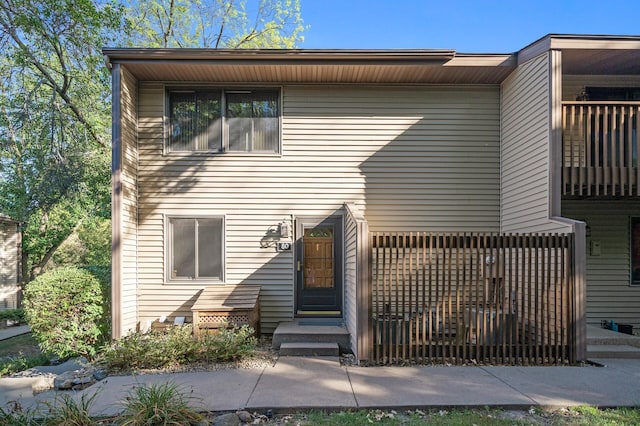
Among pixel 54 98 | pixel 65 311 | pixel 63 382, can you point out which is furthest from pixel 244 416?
pixel 54 98

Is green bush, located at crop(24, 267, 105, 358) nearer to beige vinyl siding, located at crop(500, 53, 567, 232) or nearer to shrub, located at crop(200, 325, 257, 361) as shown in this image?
shrub, located at crop(200, 325, 257, 361)

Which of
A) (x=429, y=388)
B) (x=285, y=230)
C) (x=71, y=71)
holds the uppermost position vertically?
(x=71, y=71)

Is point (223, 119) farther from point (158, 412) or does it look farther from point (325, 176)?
point (158, 412)

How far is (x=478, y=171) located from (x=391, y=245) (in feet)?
10.9

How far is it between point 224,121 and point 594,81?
7553 millimetres

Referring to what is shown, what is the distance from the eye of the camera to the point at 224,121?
25.0 feet

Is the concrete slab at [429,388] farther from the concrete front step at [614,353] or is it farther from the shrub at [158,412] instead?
the concrete front step at [614,353]

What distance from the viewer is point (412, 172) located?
7.62m

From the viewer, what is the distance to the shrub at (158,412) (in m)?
3.43

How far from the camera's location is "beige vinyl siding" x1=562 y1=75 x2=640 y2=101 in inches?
302

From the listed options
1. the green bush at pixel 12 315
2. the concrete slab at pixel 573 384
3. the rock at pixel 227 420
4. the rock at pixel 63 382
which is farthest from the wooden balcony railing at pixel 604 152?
the green bush at pixel 12 315

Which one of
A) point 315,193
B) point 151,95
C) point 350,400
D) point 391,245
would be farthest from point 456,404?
A: point 151,95

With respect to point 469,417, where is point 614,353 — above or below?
below

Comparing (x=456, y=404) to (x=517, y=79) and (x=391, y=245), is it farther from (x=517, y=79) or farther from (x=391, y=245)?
(x=517, y=79)
